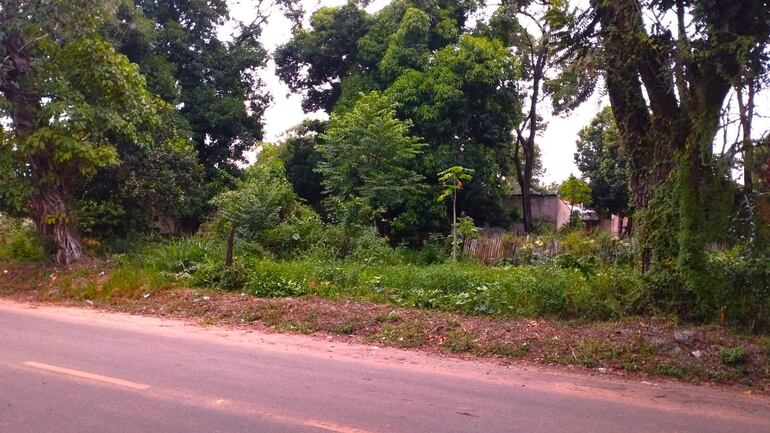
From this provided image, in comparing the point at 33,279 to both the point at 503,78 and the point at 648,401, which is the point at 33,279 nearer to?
the point at 648,401

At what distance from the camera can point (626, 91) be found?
10.5 metres

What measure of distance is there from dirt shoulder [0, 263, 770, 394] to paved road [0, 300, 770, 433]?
0.52 metres

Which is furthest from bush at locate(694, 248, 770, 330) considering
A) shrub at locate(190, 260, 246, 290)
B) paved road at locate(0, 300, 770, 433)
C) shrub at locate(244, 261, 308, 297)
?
shrub at locate(190, 260, 246, 290)

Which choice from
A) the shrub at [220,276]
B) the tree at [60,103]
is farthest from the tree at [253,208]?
the tree at [60,103]

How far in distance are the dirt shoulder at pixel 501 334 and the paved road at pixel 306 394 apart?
1.70 ft

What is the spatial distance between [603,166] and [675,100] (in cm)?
2219

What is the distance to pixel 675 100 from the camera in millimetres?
10008

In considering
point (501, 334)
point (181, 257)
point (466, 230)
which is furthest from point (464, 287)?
point (466, 230)

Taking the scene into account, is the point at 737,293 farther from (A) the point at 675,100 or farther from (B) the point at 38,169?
(B) the point at 38,169

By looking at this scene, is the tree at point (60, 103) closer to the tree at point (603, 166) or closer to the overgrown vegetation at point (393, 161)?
the overgrown vegetation at point (393, 161)

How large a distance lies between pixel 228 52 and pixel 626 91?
59.4ft

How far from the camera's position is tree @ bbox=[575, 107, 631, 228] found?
30.4m

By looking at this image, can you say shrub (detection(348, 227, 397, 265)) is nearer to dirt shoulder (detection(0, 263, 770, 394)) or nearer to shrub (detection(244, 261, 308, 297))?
shrub (detection(244, 261, 308, 297))

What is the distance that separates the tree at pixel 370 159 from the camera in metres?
19.1
